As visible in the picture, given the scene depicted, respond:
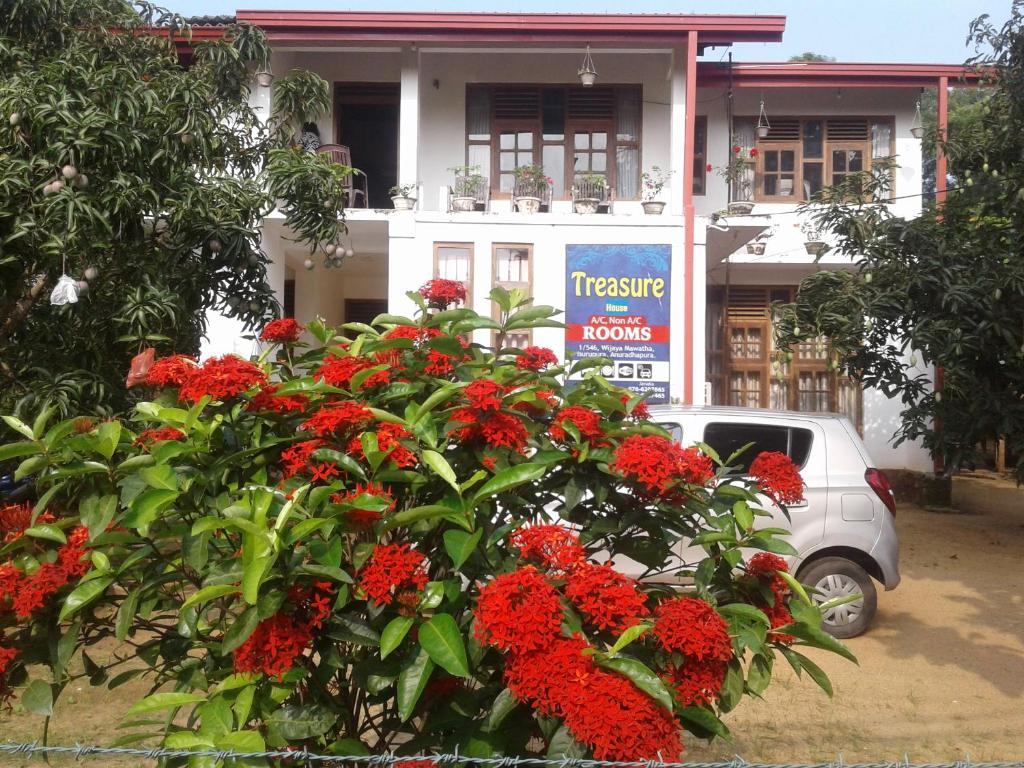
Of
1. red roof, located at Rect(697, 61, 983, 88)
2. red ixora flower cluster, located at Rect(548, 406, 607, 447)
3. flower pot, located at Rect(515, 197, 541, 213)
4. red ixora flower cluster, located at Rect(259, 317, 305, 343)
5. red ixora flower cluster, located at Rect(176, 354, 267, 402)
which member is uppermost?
red roof, located at Rect(697, 61, 983, 88)

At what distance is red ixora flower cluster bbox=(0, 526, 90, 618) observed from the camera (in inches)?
83.4

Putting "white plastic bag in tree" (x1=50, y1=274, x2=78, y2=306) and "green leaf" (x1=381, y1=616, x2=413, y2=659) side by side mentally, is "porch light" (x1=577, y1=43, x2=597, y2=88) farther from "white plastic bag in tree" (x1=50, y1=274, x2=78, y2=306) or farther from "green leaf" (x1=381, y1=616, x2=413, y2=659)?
"green leaf" (x1=381, y1=616, x2=413, y2=659)

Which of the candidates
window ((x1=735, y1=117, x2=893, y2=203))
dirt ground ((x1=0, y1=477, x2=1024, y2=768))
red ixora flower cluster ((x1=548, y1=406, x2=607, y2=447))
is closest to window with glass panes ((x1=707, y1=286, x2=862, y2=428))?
window ((x1=735, y1=117, x2=893, y2=203))

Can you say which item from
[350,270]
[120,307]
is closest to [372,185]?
[350,270]

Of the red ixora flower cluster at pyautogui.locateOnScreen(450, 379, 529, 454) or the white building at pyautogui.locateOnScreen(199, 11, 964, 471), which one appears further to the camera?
the white building at pyautogui.locateOnScreen(199, 11, 964, 471)

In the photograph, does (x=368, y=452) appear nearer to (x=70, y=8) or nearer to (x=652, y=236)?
(x=70, y=8)

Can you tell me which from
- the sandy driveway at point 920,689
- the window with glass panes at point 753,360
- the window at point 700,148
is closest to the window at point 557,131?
the window at point 700,148

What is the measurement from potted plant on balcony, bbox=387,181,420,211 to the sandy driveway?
7474 mm

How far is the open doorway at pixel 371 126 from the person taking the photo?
14.1 meters

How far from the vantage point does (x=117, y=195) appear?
428 cm

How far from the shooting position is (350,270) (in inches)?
616

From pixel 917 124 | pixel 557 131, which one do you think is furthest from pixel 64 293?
pixel 917 124

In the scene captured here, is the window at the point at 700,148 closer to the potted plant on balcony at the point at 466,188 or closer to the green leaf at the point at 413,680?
the potted plant on balcony at the point at 466,188

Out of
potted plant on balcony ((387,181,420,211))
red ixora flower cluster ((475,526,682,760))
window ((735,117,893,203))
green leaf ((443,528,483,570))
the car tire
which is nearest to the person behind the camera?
red ixora flower cluster ((475,526,682,760))
